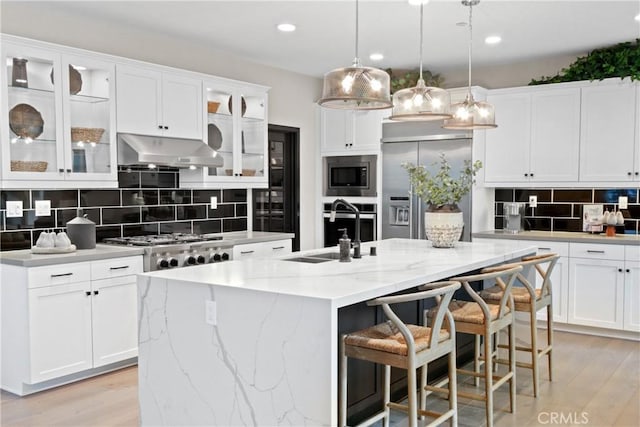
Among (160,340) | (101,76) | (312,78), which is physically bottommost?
(160,340)

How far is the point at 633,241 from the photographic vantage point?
514 centimetres

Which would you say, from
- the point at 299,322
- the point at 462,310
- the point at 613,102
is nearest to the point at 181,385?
the point at 299,322

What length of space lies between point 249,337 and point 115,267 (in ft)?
6.50

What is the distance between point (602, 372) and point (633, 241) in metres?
1.41

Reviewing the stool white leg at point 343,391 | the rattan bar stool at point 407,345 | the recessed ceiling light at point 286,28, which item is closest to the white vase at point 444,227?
the rattan bar stool at point 407,345

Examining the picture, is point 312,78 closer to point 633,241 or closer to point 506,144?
point 506,144

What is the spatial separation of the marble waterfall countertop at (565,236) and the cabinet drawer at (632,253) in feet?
0.16

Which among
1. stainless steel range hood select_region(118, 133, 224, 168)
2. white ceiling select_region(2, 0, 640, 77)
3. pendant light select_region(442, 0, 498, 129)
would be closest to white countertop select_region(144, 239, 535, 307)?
pendant light select_region(442, 0, 498, 129)

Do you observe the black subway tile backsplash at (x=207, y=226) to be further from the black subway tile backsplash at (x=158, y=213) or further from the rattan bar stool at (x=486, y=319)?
the rattan bar stool at (x=486, y=319)

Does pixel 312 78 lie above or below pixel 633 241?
above

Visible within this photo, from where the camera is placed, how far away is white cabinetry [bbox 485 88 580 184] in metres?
5.66

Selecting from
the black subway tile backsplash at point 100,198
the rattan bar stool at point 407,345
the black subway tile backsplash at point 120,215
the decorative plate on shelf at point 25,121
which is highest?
the decorative plate on shelf at point 25,121

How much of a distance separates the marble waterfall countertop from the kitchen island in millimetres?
2607

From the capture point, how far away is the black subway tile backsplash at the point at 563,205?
5707 millimetres
